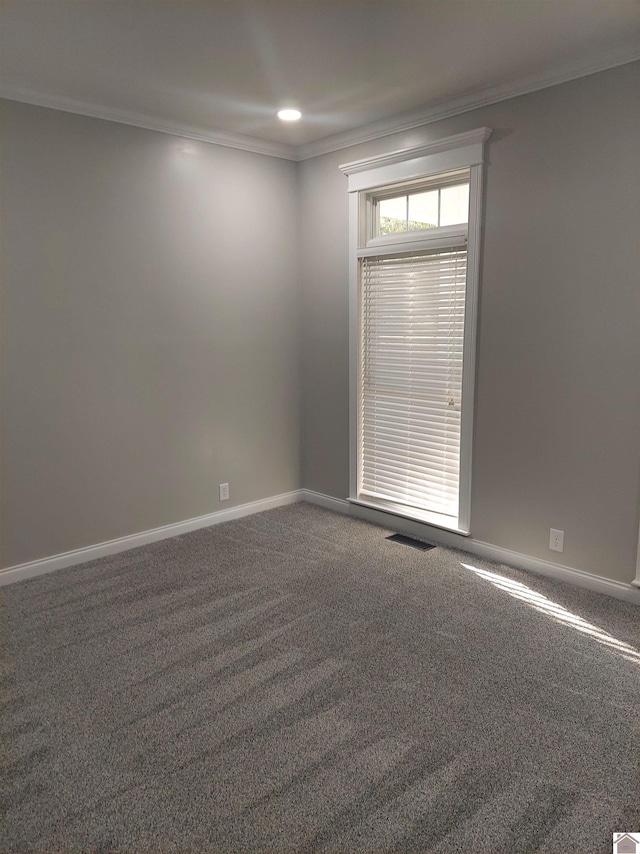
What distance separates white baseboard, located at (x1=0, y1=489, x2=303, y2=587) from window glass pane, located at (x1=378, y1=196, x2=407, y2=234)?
205 cm

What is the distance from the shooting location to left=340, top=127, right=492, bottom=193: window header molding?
11.4 ft

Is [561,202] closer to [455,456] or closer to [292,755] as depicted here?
[455,456]

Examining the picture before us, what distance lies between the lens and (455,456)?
3.88 metres

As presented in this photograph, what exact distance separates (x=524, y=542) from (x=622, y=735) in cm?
144

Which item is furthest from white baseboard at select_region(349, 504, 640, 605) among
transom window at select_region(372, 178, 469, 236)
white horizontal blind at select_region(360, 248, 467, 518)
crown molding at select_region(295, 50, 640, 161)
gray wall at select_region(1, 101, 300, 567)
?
crown molding at select_region(295, 50, 640, 161)

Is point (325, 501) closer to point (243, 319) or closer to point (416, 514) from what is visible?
point (416, 514)

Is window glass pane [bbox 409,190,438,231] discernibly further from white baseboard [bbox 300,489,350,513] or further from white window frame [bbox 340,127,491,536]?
white baseboard [bbox 300,489,350,513]

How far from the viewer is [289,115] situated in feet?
12.3

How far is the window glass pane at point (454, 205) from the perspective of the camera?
3707 millimetres

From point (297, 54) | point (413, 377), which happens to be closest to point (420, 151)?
point (297, 54)

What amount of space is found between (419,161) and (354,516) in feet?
7.75

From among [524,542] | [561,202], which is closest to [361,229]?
[561,202]

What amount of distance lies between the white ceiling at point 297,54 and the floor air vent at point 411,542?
2.55 metres

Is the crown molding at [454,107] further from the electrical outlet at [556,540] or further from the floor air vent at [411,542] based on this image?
the floor air vent at [411,542]
